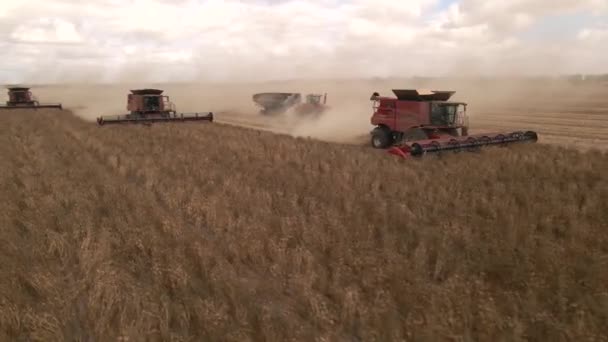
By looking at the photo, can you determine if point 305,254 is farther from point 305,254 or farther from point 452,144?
point 452,144

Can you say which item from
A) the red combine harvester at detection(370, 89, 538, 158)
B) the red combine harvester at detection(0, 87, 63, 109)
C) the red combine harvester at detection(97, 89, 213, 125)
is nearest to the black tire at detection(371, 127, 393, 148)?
the red combine harvester at detection(370, 89, 538, 158)

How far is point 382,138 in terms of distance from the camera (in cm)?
1717

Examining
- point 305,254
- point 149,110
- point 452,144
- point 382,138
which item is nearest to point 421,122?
point 382,138

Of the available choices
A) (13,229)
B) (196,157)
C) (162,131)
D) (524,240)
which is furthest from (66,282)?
(162,131)

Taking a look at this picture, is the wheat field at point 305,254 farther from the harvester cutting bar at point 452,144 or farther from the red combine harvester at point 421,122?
the red combine harvester at point 421,122

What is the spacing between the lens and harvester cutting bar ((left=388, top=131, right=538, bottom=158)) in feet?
42.3

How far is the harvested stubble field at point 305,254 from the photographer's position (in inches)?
150

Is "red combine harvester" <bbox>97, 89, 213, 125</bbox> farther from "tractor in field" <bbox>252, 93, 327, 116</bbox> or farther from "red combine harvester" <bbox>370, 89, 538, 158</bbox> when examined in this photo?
"red combine harvester" <bbox>370, 89, 538, 158</bbox>

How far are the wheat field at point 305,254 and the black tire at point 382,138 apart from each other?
258 inches

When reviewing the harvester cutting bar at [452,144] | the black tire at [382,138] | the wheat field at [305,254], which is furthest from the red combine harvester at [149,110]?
the harvester cutting bar at [452,144]

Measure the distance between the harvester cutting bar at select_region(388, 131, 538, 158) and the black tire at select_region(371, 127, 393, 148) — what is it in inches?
132

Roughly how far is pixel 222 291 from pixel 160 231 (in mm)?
2292

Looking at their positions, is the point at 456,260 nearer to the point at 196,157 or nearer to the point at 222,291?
the point at 222,291

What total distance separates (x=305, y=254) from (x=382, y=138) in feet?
41.3
